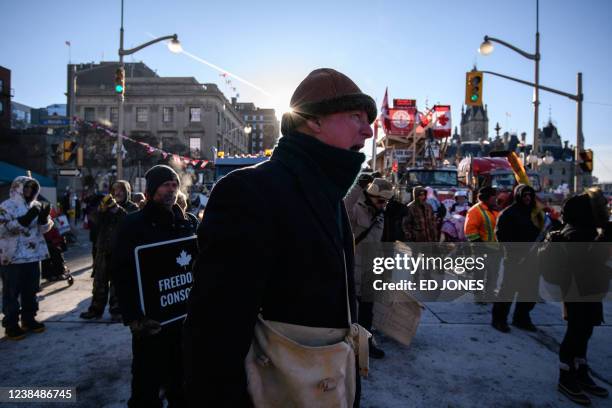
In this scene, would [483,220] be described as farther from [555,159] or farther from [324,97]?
[555,159]

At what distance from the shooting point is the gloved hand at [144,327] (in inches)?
107

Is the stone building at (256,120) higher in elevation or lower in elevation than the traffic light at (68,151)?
higher

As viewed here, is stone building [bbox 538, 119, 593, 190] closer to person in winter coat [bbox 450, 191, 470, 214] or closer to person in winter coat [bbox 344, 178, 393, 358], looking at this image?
person in winter coat [bbox 450, 191, 470, 214]

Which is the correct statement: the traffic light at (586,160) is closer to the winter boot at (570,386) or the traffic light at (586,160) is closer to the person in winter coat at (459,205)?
the person in winter coat at (459,205)

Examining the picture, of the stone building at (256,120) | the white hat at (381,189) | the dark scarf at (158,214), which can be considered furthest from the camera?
the stone building at (256,120)

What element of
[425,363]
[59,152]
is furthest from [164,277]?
[59,152]

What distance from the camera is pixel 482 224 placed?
655 centimetres

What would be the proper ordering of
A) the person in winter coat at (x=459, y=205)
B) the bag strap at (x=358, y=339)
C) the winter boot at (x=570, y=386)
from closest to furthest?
the bag strap at (x=358, y=339) < the winter boot at (x=570, y=386) < the person in winter coat at (x=459, y=205)

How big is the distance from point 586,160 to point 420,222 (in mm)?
10526

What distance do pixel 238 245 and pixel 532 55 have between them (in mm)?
17621

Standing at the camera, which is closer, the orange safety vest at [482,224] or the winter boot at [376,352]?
the winter boot at [376,352]

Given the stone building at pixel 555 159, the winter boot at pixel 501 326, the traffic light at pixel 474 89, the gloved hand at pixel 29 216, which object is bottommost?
the winter boot at pixel 501 326

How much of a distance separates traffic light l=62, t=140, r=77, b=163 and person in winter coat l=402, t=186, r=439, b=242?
A: 457 inches

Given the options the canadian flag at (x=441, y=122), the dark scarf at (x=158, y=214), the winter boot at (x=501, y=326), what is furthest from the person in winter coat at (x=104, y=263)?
the canadian flag at (x=441, y=122)
